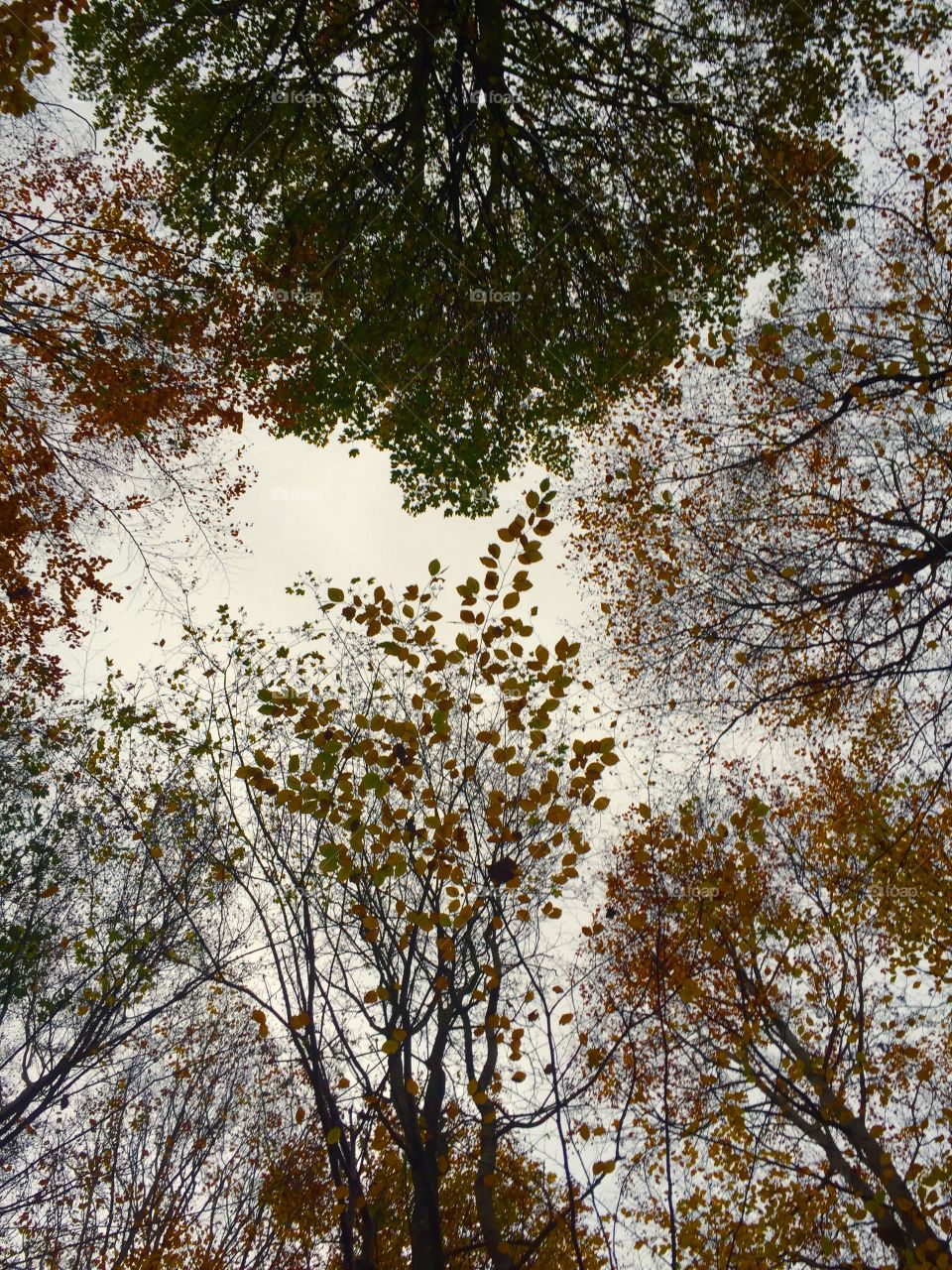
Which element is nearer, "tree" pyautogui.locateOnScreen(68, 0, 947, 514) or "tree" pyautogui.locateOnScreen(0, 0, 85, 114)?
"tree" pyautogui.locateOnScreen(0, 0, 85, 114)

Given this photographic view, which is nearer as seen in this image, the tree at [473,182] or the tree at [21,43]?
the tree at [21,43]

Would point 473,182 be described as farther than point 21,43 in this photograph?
Yes

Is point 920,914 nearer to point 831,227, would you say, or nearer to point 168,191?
point 831,227

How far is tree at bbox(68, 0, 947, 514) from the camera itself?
8.48 metres

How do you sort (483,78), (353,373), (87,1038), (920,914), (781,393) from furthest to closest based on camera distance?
(920,914) → (353,373) → (483,78) → (781,393) → (87,1038)

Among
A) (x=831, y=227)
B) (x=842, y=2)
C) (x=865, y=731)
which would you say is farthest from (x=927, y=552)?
(x=842, y=2)

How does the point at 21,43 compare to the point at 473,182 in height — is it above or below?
below

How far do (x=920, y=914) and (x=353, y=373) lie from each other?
41.9 ft

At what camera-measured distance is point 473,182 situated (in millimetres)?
9578

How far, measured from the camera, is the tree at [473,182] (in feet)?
27.8

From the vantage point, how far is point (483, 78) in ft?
28.4

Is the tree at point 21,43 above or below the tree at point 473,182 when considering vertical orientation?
below

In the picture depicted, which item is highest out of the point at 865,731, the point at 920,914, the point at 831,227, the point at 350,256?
the point at 350,256

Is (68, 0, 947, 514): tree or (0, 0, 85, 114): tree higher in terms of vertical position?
(68, 0, 947, 514): tree
